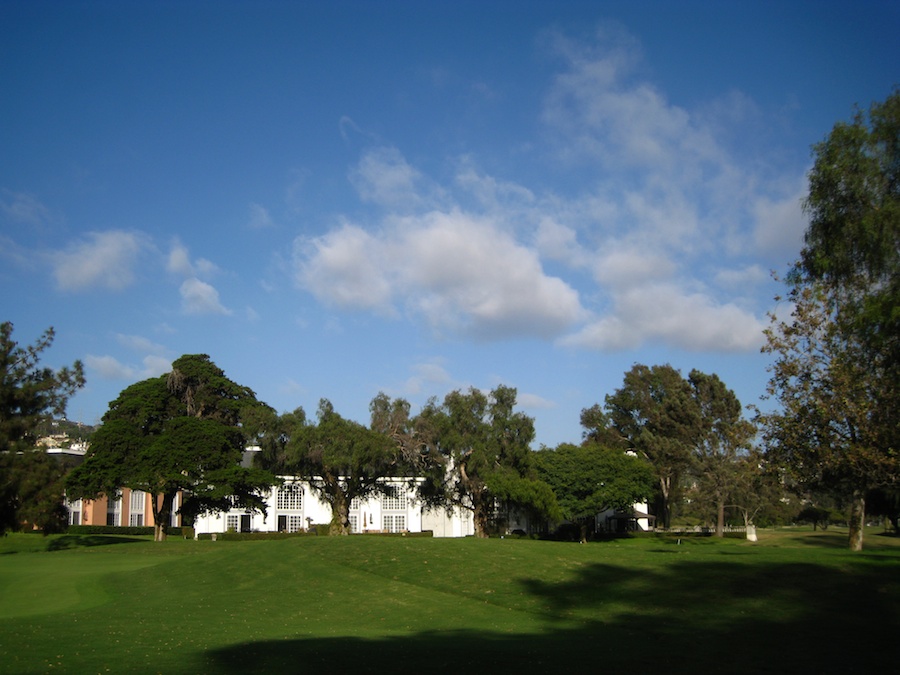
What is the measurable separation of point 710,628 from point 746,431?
24.5 m

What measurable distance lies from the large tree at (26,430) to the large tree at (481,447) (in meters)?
28.6

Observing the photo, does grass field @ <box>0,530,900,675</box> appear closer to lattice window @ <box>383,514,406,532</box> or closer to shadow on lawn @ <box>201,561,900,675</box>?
shadow on lawn @ <box>201,561,900,675</box>

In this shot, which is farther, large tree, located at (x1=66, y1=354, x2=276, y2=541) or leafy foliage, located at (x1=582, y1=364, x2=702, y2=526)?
leafy foliage, located at (x1=582, y1=364, x2=702, y2=526)

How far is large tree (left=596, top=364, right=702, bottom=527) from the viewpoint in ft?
309

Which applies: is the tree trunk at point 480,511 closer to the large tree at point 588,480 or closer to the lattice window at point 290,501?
the large tree at point 588,480

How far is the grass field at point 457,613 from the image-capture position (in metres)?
15.5

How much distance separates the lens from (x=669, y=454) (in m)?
92.9

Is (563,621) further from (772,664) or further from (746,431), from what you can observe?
(746,431)

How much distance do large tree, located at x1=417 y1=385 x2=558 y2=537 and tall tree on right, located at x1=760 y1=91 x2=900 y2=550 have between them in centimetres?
3091

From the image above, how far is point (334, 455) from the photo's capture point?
64062mm

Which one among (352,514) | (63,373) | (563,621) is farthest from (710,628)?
(352,514)

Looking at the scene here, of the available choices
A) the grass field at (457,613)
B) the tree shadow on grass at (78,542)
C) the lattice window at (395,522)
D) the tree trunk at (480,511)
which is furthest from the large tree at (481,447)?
the grass field at (457,613)

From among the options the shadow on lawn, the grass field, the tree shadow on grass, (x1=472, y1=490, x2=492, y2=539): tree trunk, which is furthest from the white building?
the shadow on lawn

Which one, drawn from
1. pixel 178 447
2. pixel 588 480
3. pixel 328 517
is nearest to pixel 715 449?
pixel 588 480
